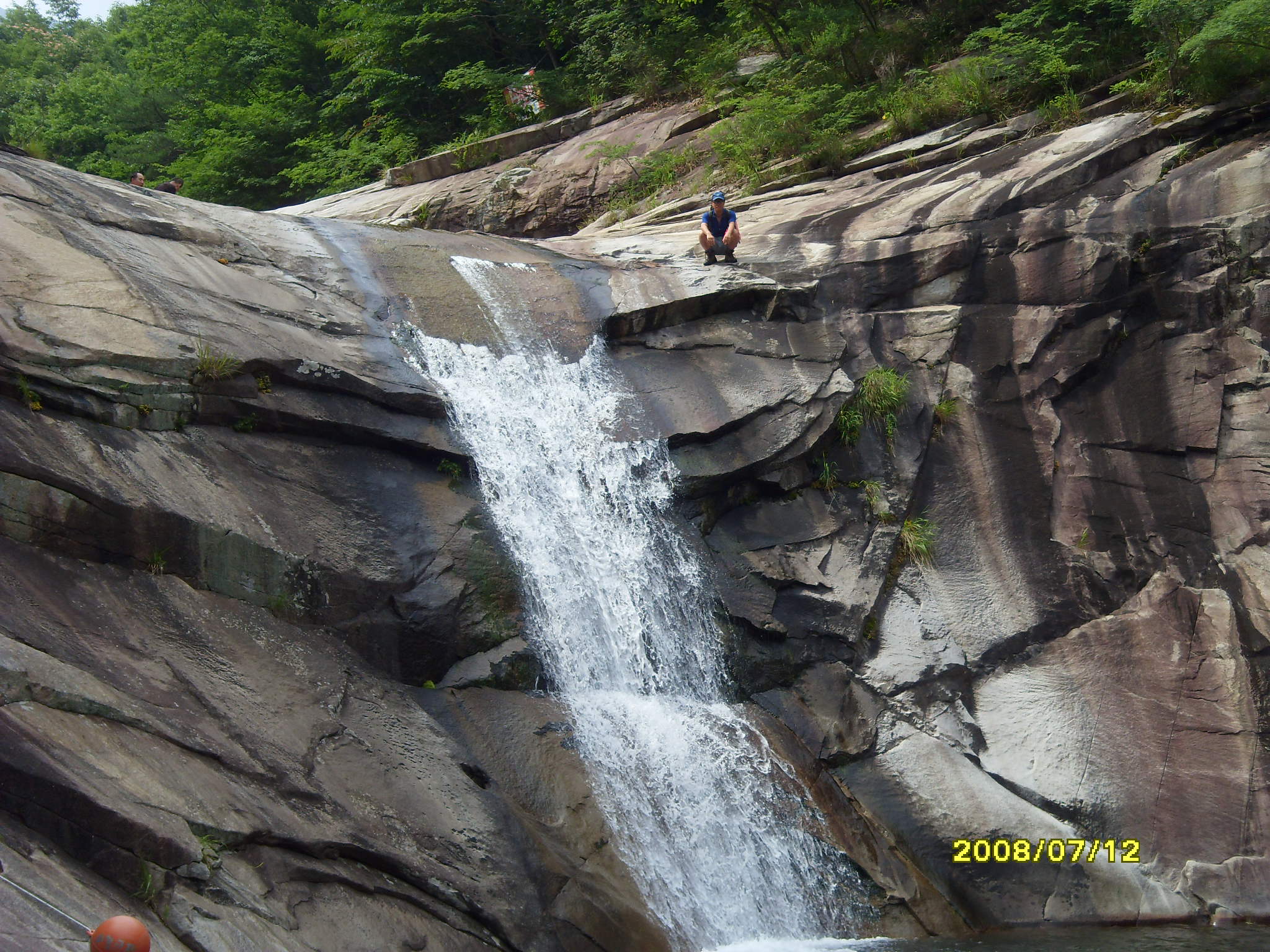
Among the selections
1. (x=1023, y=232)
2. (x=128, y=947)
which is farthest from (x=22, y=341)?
(x=1023, y=232)

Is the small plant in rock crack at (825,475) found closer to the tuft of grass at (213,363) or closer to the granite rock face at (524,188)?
the tuft of grass at (213,363)

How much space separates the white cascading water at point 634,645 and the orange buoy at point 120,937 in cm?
409

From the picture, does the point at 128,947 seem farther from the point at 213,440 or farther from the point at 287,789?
the point at 213,440

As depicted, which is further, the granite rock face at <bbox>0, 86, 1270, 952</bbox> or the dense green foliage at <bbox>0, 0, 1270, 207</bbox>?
the dense green foliage at <bbox>0, 0, 1270, 207</bbox>

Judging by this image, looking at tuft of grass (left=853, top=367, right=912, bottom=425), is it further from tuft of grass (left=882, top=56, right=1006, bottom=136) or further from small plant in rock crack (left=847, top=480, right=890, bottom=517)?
tuft of grass (left=882, top=56, right=1006, bottom=136)

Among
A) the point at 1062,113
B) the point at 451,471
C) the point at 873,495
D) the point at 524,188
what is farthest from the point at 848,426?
the point at 524,188

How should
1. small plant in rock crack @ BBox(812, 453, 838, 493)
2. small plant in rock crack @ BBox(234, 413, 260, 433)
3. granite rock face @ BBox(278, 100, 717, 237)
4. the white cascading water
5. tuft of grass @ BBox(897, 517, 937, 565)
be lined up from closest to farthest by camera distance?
the white cascading water → small plant in rock crack @ BBox(234, 413, 260, 433) → tuft of grass @ BBox(897, 517, 937, 565) → small plant in rock crack @ BBox(812, 453, 838, 493) → granite rock face @ BBox(278, 100, 717, 237)

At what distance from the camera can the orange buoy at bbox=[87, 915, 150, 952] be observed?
3.55m

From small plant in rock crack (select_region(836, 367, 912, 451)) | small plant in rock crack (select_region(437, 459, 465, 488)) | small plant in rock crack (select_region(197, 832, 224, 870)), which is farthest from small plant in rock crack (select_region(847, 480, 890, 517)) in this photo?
small plant in rock crack (select_region(197, 832, 224, 870))

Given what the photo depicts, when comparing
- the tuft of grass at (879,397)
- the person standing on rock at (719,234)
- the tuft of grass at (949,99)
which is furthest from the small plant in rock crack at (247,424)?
the tuft of grass at (949,99)

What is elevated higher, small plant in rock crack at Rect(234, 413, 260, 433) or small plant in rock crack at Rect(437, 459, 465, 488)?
small plant in rock crack at Rect(234, 413, 260, 433)

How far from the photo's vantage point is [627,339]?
10883 mm

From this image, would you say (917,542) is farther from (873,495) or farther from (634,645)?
(634,645)
